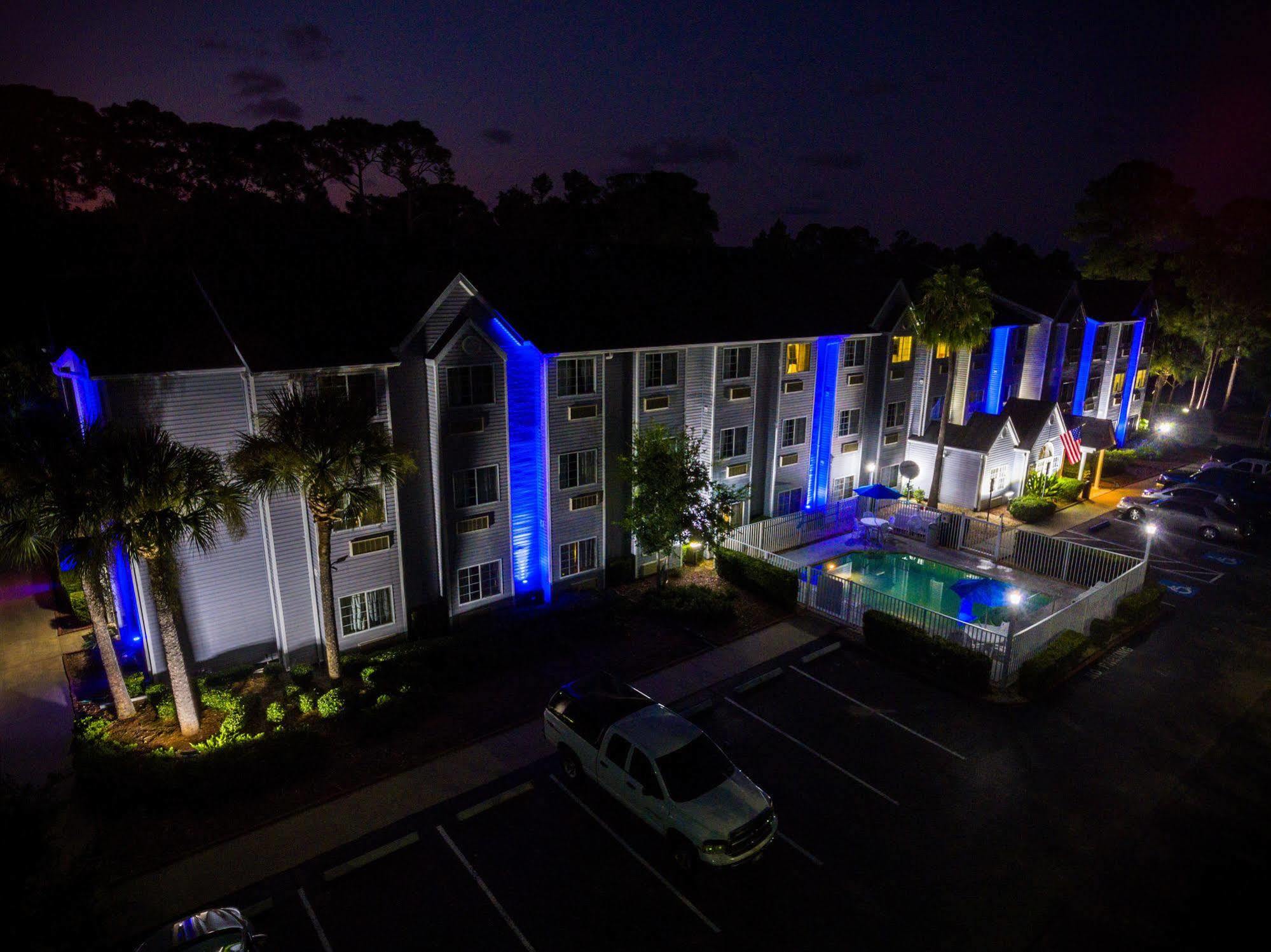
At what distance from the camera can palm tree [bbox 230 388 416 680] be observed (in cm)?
1880

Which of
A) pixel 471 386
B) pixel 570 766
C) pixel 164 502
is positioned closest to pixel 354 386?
pixel 471 386

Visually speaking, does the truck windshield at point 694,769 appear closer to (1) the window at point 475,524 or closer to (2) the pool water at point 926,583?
(1) the window at point 475,524

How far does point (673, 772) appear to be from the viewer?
15.5 metres

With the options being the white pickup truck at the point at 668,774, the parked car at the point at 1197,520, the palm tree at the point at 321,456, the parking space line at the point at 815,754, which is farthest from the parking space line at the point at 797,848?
the parked car at the point at 1197,520

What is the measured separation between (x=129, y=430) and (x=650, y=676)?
1542cm

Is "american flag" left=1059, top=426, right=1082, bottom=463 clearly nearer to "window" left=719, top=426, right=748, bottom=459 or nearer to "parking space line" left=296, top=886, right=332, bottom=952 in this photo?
"window" left=719, top=426, right=748, bottom=459

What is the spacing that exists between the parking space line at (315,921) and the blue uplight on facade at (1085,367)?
5057 centimetres

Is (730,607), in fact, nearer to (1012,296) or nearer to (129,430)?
(129,430)

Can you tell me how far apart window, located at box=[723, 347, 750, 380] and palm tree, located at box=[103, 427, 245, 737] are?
19.5m

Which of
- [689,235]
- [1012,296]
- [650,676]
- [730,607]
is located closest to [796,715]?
[650,676]

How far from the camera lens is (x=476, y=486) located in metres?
25.7

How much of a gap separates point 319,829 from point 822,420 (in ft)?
90.2

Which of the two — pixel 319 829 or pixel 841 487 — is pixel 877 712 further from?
pixel 841 487

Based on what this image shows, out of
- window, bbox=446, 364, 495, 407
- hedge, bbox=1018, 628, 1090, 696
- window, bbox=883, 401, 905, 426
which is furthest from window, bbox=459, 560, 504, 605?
window, bbox=883, 401, 905, 426
